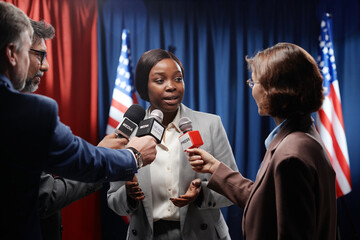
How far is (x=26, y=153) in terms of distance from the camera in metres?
1.05

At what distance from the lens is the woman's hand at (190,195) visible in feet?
5.31

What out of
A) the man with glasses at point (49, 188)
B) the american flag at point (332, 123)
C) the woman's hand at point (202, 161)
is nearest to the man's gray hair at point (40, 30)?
the man with glasses at point (49, 188)

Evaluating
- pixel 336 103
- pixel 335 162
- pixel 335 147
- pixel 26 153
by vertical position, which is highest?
pixel 26 153

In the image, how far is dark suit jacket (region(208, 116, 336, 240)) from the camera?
106cm

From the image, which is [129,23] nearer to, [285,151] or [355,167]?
[285,151]

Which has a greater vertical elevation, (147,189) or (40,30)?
(40,30)

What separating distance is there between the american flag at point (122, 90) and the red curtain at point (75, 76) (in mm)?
288

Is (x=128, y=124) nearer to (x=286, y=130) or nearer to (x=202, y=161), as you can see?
(x=202, y=161)

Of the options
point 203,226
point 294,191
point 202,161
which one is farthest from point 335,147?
point 294,191

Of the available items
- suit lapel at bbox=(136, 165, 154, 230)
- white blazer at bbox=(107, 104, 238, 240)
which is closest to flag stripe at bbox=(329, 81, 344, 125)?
white blazer at bbox=(107, 104, 238, 240)

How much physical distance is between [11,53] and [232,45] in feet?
8.87

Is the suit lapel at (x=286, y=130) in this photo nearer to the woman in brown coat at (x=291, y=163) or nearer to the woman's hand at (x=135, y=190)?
the woman in brown coat at (x=291, y=163)

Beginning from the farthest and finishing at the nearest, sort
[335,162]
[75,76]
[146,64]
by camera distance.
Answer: [335,162] < [75,76] < [146,64]

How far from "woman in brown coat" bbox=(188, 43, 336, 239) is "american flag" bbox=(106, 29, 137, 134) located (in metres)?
1.70
